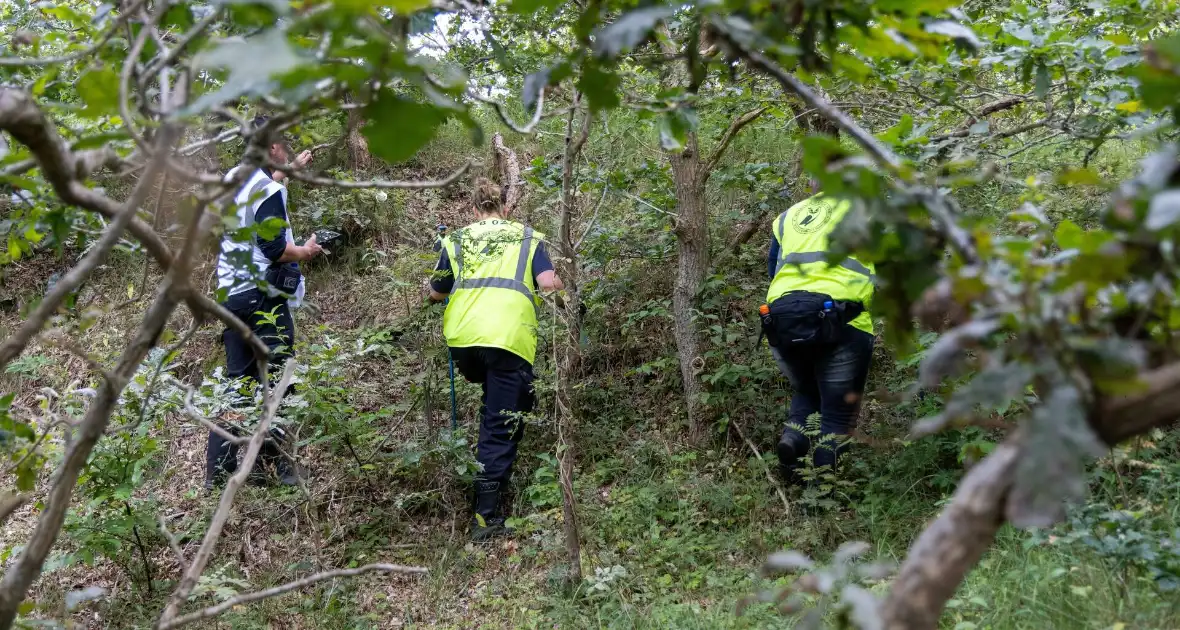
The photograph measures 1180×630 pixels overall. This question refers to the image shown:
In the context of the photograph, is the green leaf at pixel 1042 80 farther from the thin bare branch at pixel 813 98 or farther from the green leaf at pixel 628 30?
the green leaf at pixel 628 30

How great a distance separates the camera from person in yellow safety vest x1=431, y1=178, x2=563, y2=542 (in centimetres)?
417

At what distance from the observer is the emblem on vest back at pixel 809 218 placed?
12.3 feet

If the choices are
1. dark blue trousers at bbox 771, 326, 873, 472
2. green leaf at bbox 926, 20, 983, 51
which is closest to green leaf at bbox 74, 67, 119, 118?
green leaf at bbox 926, 20, 983, 51

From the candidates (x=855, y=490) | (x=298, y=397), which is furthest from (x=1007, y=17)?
(x=298, y=397)

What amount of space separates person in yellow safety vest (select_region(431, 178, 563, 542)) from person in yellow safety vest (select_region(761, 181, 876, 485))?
1.14 metres

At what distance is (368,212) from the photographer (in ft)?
23.0

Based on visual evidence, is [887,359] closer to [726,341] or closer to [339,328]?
[726,341]

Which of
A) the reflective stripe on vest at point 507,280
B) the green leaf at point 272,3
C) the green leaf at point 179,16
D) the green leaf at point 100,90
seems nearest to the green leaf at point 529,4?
the green leaf at point 272,3

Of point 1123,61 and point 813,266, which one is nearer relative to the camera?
point 1123,61

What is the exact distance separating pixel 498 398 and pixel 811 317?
1.69 metres

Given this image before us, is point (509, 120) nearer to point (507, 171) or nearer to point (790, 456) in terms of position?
point (790, 456)

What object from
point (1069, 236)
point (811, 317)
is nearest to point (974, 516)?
point (1069, 236)

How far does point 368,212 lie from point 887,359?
14.7ft

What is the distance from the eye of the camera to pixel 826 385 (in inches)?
155
